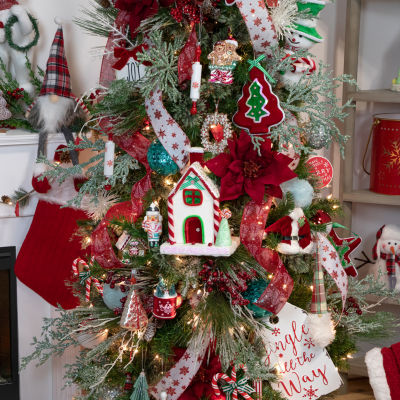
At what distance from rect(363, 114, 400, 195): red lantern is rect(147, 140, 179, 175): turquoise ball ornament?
41.4 inches

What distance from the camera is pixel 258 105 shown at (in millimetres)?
1400

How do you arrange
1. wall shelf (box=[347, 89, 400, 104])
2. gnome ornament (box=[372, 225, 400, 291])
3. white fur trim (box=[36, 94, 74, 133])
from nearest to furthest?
white fur trim (box=[36, 94, 74, 133]) < wall shelf (box=[347, 89, 400, 104]) < gnome ornament (box=[372, 225, 400, 291])

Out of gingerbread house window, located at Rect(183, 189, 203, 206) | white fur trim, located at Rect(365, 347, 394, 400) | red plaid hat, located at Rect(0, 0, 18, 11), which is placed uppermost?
red plaid hat, located at Rect(0, 0, 18, 11)

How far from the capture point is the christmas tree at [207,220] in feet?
4.67

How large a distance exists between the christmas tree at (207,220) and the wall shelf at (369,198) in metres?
0.68

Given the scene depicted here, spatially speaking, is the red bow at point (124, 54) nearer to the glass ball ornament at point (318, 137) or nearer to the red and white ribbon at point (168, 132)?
the red and white ribbon at point (168, 132)

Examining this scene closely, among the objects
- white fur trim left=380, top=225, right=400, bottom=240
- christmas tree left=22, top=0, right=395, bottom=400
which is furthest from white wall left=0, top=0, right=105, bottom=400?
white fur trim left=380, top=225, right=400, bottom=240

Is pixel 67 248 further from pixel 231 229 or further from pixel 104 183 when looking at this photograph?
pixel 231 229

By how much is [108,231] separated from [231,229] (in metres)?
0.33

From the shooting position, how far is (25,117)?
2105 mm

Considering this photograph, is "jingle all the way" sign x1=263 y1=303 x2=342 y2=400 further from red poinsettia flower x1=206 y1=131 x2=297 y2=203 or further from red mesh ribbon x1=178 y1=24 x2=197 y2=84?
red mesh ribbon x1=178 y1=24 x2=197 y2=84

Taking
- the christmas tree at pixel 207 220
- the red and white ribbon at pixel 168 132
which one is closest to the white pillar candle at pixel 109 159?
the christmas tree at pixel 207 220

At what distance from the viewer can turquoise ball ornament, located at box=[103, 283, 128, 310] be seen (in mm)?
1599

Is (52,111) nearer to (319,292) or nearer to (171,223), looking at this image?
(171,223)
